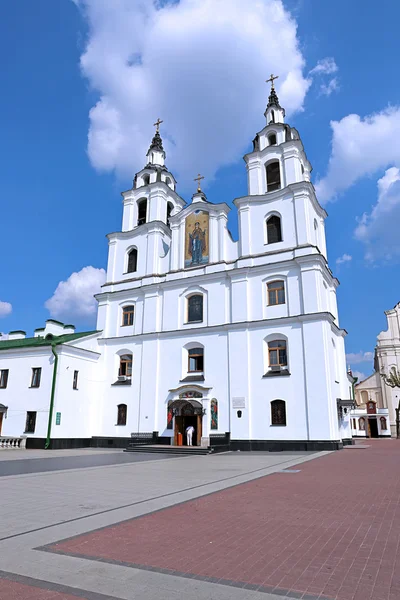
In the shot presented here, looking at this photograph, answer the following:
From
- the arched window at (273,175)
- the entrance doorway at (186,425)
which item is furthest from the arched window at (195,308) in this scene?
the arched window at (273,175)

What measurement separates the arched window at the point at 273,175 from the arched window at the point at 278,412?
15716mm

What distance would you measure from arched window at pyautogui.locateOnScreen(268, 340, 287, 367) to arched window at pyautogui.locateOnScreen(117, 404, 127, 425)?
1124 centimetres

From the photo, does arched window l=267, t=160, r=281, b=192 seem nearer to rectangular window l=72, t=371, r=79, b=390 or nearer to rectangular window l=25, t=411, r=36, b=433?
rectangular window l=72, t=371, r=79, b=390

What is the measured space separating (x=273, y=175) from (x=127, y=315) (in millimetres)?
15656

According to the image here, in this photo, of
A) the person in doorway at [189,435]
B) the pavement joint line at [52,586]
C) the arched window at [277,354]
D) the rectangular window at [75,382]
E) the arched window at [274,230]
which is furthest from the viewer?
the rectangular window at [75,382]

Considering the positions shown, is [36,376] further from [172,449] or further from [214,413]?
[214,413]

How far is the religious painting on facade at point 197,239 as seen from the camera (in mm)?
31484

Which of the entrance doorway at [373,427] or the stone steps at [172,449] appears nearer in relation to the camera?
the stone steps at [172,449]

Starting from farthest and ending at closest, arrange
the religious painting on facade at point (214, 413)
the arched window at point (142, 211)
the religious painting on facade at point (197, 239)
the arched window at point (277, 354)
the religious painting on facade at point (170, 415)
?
the arched window at point (142, 211)
the religious painting on facade at point (197, 239)
the religious painting on facade at point (170, 415)
the religious painting on facade at point (214, 413)
the arched window at point (277, 354)

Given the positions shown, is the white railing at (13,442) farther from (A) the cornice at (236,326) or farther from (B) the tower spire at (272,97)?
(B) the tower spire at (272,97)

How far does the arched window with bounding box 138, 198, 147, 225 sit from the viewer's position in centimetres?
3681

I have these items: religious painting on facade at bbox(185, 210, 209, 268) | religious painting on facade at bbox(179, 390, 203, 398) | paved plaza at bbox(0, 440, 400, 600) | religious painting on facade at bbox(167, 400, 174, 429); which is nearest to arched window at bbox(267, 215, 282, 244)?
religious painting on facade at bbox(185, 210, 209, 268)

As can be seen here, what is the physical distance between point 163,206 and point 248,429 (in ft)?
64.5

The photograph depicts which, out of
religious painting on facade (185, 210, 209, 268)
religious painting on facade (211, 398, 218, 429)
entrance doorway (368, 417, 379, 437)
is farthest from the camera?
entrance doorway (368, 417, 379, 437)
